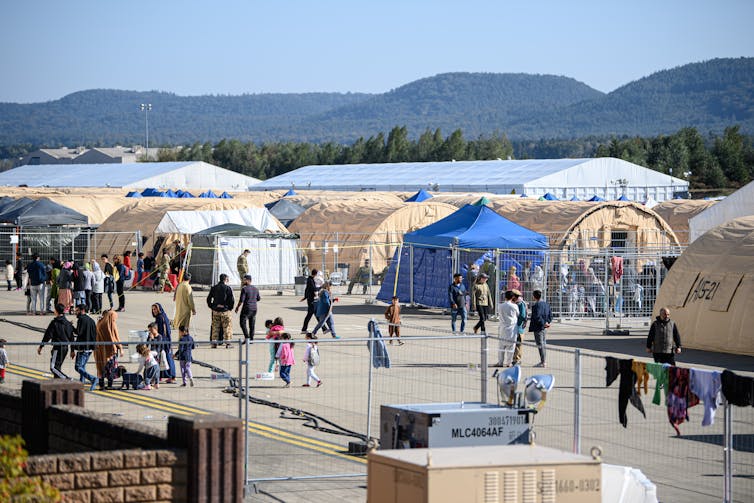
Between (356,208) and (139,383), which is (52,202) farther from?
(139,383)

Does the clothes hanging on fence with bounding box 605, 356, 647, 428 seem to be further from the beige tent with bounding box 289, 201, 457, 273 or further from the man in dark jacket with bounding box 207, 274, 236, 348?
the beige tent with bounding box 289, 201, 457, 273

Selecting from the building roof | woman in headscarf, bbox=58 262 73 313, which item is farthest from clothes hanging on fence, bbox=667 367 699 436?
the building roof

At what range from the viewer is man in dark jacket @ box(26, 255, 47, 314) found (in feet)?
99.5

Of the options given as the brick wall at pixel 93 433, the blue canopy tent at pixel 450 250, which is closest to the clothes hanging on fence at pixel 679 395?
the brick wall at pixel 93 433

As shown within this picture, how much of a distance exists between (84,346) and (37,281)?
12451mm

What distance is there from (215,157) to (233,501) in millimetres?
158754

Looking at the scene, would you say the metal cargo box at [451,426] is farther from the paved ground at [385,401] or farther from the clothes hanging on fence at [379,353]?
the clothes hanging on fence at [379,353]

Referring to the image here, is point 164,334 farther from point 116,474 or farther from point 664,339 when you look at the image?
point 116,474

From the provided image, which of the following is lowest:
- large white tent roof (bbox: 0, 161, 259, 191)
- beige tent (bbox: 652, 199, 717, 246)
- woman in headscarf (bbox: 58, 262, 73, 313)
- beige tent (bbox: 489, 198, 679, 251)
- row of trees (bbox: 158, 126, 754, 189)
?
woman in headscarf (bbox: 58, 262, 73, 313)

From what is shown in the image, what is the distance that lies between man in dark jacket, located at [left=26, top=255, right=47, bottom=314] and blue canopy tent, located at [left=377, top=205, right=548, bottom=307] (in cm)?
968

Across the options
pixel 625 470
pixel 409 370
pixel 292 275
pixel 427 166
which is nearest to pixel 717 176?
pixel 427 166

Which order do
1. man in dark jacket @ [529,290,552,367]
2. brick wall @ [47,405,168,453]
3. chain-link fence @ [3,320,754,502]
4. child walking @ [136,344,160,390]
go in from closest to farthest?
brick wall @ [47,405,168,453] < chain-link fence @ [3,320,754,502] < child walking @ [136,344,160,390] < man in dark jacket @ [529,290,552,367]

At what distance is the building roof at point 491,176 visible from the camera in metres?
78.1

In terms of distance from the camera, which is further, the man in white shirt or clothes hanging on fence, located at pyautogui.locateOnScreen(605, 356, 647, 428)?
the man in white shirt
